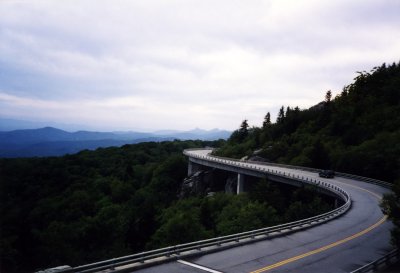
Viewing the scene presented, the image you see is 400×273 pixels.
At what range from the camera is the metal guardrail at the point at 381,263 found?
17608mm

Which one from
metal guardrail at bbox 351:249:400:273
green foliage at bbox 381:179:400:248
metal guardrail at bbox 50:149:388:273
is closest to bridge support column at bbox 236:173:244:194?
metal guardrail at bbox 50:149:388:273

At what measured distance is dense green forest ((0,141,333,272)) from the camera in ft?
127

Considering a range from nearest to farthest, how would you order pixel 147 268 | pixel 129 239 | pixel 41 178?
pixel 147 268, pixel 129 239, pixel 41 178

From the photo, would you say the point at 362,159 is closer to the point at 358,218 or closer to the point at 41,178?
the point at 358,218

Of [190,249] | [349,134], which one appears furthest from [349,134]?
[190,249]

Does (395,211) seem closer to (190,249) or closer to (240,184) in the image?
(190,249)

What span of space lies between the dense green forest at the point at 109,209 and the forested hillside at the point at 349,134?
14.1m

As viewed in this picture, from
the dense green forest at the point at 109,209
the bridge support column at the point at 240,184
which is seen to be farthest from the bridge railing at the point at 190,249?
the bridge support column at the point at 240,184

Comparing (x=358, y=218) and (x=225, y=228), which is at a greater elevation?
(x=358, y=218)

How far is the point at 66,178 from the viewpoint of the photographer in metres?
113

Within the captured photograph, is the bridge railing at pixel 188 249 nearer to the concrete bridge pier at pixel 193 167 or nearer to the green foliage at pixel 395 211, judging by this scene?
the green foliage at pixel 395 211

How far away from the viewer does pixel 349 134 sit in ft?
245

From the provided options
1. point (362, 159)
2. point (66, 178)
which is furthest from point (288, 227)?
point (66, 178)

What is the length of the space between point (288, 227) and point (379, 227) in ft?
25.3
